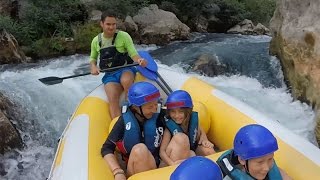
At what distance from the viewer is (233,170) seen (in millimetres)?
2137

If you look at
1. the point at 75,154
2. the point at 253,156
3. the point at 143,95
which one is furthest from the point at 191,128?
the point at 253,156

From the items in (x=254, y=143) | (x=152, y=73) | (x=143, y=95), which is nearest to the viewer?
(x=254, y=143)

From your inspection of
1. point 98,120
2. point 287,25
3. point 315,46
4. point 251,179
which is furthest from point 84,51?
point 251,179

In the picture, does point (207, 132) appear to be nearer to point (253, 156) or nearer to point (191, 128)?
point (191, 128)

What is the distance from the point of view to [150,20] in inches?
412

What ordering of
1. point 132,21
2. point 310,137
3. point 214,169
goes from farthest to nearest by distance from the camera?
point 132,21 → point 310,137 → point 214,169

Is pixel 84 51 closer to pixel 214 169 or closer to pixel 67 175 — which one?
pixel 67 175

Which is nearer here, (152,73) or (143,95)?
(143,95)

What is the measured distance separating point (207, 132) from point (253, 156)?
5.11ft

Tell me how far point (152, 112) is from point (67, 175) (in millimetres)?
663

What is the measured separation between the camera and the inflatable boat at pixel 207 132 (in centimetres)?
255

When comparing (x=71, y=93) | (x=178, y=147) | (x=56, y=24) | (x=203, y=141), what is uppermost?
(x=178, y=147)

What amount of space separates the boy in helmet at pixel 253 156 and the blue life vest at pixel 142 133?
76 cm

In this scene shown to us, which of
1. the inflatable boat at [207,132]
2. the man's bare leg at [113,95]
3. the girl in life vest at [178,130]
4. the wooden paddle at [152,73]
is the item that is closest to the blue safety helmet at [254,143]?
the inflatable boat at [207,132]
